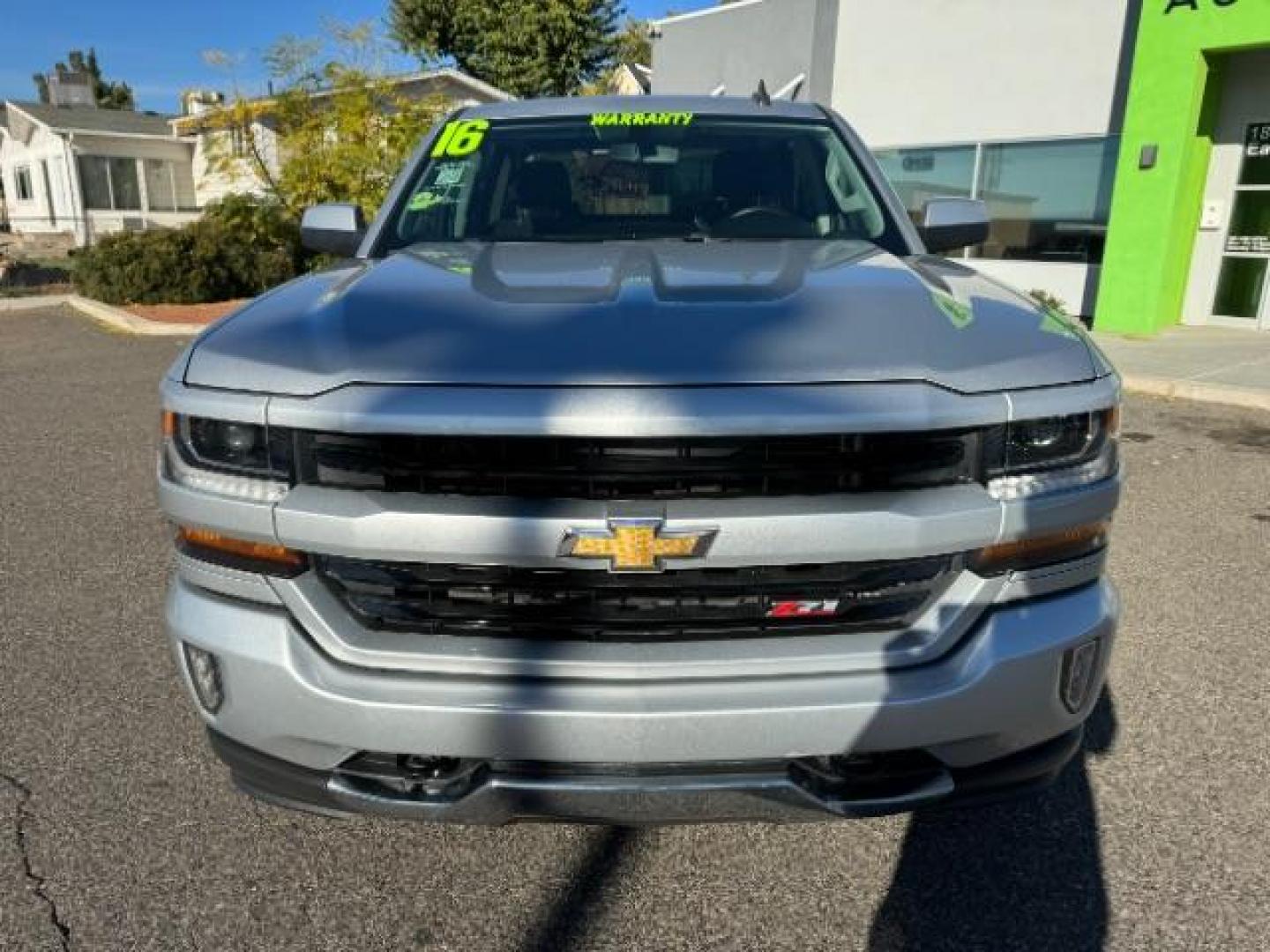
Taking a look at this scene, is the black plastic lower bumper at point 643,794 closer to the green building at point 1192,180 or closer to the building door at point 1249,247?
the green building at point 1192,180

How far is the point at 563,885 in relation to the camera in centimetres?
220

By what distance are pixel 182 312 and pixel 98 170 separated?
82.4 ft

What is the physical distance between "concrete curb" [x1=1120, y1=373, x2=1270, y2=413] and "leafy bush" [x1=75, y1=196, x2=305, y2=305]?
36.3 ft

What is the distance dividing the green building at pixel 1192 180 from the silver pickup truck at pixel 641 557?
34.8ft

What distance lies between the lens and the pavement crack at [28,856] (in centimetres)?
207

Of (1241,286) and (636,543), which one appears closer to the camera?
(636,543)

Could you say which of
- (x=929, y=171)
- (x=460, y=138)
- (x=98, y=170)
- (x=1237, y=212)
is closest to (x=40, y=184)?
(x=98, y=170)

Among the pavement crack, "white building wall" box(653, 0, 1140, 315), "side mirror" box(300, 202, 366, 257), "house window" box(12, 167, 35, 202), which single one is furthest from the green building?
"house window" box(12, 167, 35, 202)

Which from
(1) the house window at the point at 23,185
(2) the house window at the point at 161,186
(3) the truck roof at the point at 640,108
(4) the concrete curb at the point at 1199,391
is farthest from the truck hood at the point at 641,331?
Result: (1) the house window at the point at 23,185

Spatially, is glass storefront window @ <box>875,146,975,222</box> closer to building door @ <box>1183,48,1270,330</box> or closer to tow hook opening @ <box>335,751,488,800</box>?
building door @ <box>1183,48,1270,330</box>

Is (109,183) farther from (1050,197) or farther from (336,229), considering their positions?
(336,229)

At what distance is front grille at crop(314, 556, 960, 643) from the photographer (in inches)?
70.0

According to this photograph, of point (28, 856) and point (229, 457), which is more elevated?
point (229, 457)

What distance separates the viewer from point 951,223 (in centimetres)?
331
